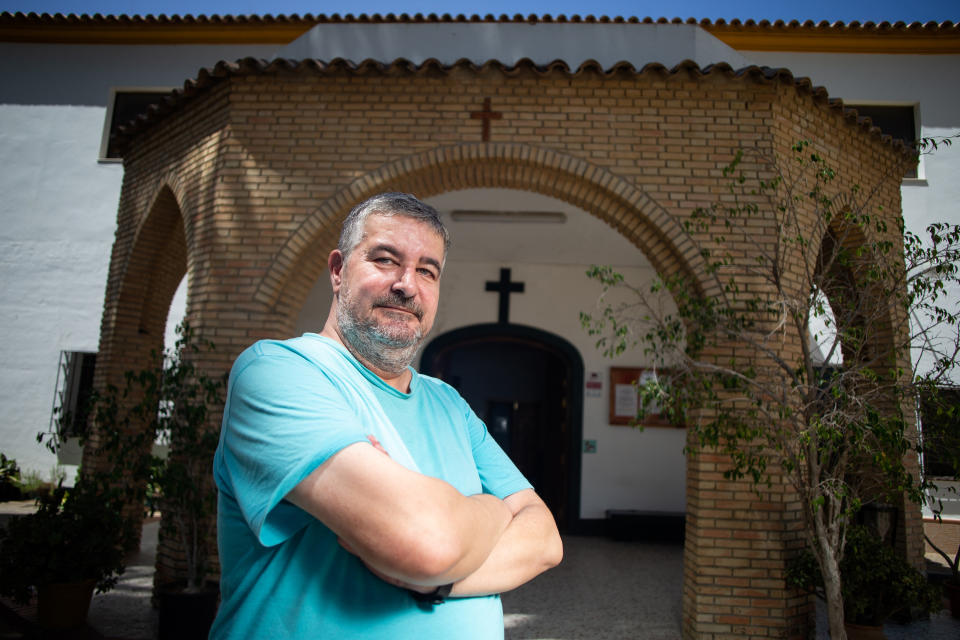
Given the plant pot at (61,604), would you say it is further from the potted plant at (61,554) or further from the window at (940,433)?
the window at (940,433)

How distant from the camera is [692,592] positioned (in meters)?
4.76

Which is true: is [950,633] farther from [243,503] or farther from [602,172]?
[243,503]

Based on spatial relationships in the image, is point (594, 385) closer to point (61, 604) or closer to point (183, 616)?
point (183, 616)

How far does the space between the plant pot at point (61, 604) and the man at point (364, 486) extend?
15.7ft

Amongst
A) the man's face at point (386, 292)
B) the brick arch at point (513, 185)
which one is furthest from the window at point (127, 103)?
the man's face at point (386, 292)

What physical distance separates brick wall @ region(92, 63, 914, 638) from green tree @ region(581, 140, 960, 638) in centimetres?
30

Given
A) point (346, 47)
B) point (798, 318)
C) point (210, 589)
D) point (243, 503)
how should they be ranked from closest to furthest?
1. point (243, 503)
2. point (798, 318)
3. point (210, 589)
4. point (346, 47)

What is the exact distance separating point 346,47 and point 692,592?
5.80 metres

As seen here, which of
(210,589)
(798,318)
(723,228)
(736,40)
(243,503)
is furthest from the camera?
(736,40)

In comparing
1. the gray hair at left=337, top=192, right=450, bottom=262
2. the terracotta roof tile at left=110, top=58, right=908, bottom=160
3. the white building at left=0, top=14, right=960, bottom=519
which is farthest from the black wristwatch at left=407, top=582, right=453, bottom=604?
the white building at left=0, top=14, right=960, bottom=519

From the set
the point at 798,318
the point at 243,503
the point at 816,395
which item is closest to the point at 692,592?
the point at 816,395

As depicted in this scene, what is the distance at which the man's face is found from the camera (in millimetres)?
1175

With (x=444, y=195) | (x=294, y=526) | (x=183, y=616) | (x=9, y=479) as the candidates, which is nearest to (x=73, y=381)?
(x=9, y=479)

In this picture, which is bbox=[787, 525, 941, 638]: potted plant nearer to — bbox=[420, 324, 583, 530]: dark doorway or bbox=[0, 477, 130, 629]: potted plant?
bbox=[420, 324, 583, 530]: dark doorway
